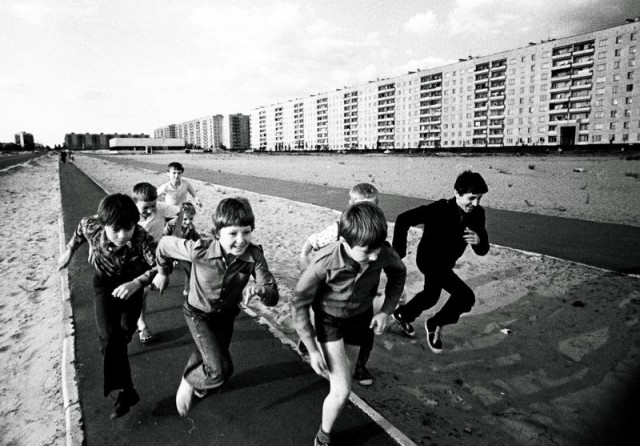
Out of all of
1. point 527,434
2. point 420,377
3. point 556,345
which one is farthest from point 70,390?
point 556,345

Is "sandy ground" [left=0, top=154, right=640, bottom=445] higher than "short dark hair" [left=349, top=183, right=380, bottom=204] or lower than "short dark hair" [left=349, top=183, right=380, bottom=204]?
lower

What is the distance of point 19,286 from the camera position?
231 inches

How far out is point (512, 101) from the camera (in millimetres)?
83875

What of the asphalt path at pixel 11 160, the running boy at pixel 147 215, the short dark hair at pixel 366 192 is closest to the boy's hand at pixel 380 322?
the short dark hair at pixel 366 192

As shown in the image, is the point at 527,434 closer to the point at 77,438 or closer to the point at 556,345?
the point at 556,345

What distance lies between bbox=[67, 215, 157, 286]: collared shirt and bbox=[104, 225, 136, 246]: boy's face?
4 centimetres

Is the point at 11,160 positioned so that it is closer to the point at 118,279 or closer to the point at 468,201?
the point at 118,279

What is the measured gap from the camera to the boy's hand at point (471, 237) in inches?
133

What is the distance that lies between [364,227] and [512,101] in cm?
9520

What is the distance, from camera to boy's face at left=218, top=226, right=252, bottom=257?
256 cm

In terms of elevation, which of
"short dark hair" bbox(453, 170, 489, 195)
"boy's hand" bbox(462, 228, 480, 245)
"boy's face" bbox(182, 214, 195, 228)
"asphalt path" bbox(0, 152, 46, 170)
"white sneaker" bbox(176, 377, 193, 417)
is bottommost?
"white sneaker" bbox(176, 377, 193, 417)

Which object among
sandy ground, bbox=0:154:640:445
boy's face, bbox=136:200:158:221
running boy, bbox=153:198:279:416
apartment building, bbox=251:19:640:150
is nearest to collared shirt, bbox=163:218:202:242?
boy's face, bbox=136:200:158:221

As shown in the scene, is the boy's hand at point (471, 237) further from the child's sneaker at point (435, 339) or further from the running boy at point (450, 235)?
the child's sneaker at point (435, 339)

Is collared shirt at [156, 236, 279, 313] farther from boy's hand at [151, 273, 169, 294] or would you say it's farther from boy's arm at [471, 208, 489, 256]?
boy's arm at [471, 208, 489, 256]
